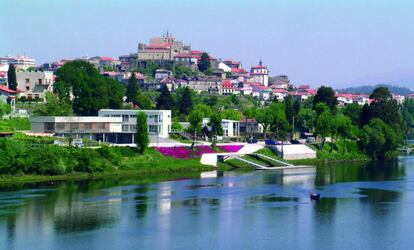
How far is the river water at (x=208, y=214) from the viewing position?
2406cm

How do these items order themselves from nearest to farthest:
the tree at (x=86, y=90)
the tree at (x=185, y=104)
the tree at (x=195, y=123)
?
the tree at (x=195, y=123)
the tree at (x=86, y=90)
the tree at (x=185, y=104)

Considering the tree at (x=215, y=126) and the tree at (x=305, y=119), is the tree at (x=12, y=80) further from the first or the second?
the tree at (x=305, y=119)

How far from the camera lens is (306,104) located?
79500 millimetres

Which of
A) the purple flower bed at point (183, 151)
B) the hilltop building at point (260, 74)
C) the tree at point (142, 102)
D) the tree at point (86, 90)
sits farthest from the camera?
the hilltop building at point (260, 74)

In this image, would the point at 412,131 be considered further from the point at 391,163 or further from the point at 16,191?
the point at 16,191

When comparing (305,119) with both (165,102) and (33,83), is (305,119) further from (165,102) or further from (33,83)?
(33,83)

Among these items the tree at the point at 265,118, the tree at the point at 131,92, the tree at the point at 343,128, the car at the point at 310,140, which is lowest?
the car at the point at 310,140

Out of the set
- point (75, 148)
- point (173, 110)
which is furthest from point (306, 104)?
point (75, 148)

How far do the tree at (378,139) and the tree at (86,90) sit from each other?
16.6 meters

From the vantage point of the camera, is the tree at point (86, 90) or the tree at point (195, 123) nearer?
the tree at point (195, 123)

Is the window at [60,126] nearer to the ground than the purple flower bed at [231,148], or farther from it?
farther from it

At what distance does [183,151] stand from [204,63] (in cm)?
5177

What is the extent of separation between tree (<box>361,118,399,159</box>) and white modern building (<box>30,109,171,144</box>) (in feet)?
46.0

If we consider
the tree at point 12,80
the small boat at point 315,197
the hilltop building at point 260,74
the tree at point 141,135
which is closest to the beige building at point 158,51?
the hilltop building at point 260,74
